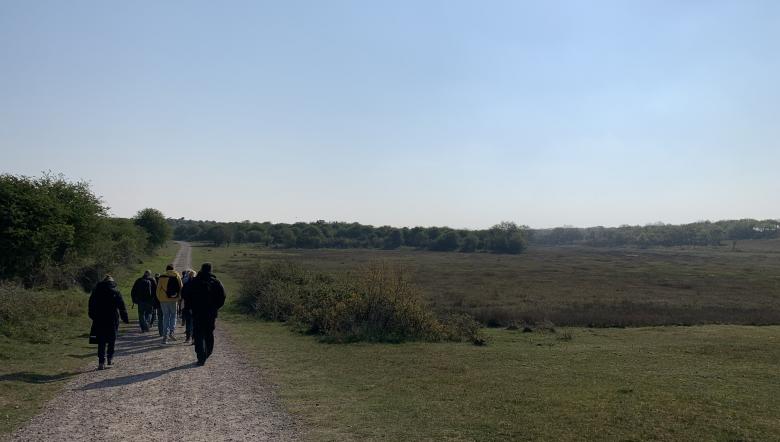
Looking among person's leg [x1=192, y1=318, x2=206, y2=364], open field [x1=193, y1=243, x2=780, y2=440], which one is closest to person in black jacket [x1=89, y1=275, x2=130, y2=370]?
person's leg [x1=192, y1=318, x2=206, y2=364]

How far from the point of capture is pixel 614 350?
701 inches

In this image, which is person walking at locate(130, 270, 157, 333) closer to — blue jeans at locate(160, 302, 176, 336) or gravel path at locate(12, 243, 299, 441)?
blue jeans at locate(160, 302, 176, 336)

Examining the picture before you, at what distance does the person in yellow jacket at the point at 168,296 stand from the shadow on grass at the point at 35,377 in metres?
4.02

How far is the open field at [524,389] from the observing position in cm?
823

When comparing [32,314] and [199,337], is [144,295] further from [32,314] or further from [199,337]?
[199,337]

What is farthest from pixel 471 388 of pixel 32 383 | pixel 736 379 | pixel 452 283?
pixel 452 283

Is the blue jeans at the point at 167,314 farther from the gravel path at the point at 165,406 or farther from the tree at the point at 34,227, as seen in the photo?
the tree at the point at 34,227

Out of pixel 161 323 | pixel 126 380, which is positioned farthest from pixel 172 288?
pixel 126 380

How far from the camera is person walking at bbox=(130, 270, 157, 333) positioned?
55.6 ft

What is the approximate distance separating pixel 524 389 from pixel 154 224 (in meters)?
75.9

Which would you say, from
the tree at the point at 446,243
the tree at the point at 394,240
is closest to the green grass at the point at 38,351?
the tree at the point at 446,243

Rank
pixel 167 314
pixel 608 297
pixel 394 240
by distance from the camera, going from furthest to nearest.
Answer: pixel 394 240 < pixel 608 297 < pixel 167 314

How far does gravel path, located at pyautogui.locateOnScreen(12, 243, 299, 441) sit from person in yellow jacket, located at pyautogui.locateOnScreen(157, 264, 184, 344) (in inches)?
97.6

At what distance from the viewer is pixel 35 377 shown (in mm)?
10703
